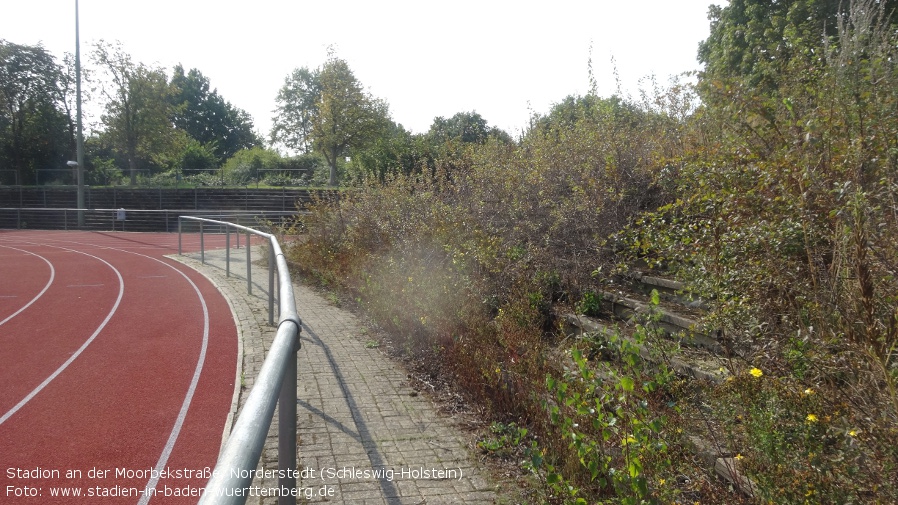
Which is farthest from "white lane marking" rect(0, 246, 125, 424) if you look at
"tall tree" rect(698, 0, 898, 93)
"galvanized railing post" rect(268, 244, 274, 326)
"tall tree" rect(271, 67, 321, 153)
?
"tall tree" rect(271, 67, 321, 153)

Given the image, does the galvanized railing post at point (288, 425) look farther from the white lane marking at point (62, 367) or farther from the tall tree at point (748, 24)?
the tall tree at point (748, 24)

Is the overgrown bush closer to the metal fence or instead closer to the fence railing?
the fence railing

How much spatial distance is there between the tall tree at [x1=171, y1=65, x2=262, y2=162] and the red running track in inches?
2828

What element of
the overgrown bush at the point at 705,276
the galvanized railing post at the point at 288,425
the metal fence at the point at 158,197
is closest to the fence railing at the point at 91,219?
the metal fence at the point at 158,197

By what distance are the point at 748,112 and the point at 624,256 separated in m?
2.06

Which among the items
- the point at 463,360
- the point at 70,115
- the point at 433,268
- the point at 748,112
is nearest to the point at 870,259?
the point at 748,112

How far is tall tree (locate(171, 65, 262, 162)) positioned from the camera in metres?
80.6

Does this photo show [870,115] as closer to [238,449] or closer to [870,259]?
[870,259]

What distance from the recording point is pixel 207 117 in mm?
82688

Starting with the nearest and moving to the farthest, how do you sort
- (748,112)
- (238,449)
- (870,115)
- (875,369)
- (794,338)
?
(238,449) < (875,369) < (794,338) < (870,115) < (748,112)

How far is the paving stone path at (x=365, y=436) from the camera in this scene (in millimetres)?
4004

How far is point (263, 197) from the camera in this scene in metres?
36.6

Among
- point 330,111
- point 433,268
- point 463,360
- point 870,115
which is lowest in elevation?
point 463,360

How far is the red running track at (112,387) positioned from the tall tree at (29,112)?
38339 millimetres
